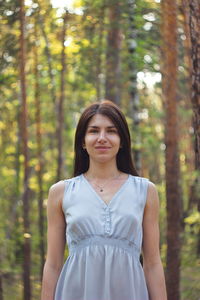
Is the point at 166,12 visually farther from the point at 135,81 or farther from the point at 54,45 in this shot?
the point at 54,45

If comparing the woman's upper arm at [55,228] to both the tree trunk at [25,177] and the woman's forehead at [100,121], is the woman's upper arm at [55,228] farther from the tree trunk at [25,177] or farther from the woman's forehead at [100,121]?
the tree trunk at [25,177]

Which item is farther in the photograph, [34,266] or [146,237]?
[34,266]

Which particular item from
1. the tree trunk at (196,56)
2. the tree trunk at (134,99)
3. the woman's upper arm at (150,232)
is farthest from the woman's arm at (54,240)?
the tree trunk at (134,99)

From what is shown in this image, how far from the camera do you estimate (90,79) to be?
14.7 meters

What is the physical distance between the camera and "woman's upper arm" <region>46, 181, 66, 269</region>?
3.51m

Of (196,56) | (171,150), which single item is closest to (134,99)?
(171,150)

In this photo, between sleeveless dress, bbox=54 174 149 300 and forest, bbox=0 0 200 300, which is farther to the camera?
forest, bbox=0 0 200 300

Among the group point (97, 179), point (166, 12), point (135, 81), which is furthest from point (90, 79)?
point (97, 179)

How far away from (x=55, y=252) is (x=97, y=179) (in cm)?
52

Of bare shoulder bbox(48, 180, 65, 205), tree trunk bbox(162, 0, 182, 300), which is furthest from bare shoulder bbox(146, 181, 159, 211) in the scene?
tree trunk bbox(162, 0, 182, 300)

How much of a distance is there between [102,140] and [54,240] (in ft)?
2.24

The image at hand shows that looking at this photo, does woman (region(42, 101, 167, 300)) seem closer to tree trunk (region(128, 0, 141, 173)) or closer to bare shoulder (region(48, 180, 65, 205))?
bare shoulder (region(48, 180, 65, 205))

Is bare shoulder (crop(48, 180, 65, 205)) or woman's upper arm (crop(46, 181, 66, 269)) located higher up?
bare shoulder (crop(48, 180, 65, 205))

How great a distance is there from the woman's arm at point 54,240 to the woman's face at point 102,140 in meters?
0.32
